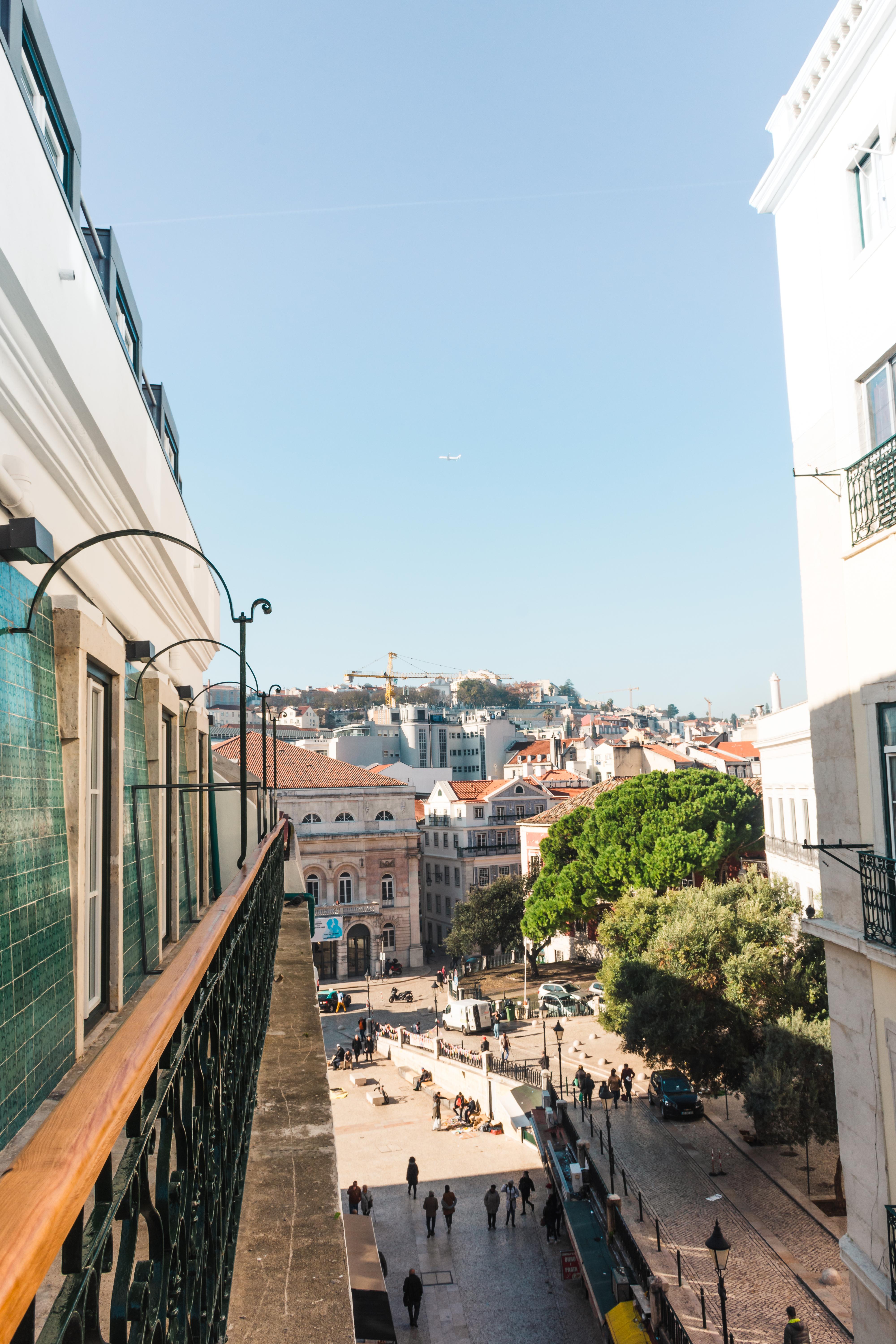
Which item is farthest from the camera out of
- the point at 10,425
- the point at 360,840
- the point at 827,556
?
the point at 360,840

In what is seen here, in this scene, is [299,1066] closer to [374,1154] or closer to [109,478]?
[109,478]

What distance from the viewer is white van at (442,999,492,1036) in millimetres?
34875

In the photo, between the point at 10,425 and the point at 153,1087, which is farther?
the point at 10,425

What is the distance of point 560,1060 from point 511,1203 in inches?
258

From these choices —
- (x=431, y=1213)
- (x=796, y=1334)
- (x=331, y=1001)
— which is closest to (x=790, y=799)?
(x=431, y=1213)

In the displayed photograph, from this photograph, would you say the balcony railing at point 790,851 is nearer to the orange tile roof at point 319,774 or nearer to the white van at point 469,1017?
the white van at point 469,1017

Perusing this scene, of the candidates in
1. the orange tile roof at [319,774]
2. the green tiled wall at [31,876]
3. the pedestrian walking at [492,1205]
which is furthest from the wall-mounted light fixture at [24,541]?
the orange tile roof at [319,774]

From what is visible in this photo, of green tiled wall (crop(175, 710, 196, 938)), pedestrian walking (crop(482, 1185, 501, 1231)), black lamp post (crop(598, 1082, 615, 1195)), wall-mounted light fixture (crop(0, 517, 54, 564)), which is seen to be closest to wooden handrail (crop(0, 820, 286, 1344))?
wall-mounted light fixture (crop(0, 517, 54, 564))

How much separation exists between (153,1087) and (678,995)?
22.0 metres

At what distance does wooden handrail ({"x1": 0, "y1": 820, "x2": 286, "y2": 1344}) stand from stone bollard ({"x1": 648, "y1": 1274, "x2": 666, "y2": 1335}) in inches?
631

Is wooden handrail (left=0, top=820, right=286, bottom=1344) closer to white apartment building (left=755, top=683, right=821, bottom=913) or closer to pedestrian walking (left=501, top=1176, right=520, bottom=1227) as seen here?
pedestrian walking (left=501, top=1176, right=520, bottom=1227)

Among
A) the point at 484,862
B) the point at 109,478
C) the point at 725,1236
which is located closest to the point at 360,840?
the point at 484,862

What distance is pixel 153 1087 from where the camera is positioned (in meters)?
1.91

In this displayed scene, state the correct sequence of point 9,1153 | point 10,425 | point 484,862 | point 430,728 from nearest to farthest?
point 9,1153, point 10,425, point 484,862, point 430,728
